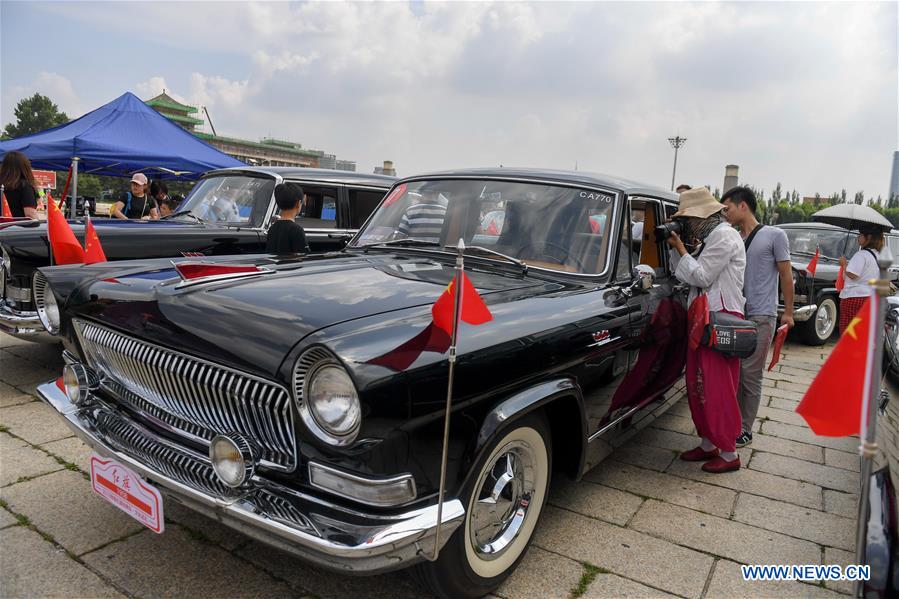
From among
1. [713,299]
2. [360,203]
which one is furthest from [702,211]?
[360,203]

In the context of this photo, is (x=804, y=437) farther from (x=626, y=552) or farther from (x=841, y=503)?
(x=626, y=552)

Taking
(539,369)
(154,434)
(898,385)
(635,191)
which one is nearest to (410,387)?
(539,369)

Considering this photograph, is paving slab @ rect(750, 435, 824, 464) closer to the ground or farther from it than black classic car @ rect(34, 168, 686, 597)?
closer to the ground

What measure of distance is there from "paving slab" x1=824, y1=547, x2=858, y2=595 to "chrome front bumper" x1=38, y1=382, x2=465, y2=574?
6.22 feet

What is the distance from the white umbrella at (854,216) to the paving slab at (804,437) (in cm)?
204

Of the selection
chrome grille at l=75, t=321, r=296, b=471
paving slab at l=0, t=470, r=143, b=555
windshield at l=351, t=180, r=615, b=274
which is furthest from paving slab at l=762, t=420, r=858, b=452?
paving slab at l=0, t=470, r=143, b=555

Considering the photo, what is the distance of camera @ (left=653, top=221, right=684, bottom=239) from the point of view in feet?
11.9

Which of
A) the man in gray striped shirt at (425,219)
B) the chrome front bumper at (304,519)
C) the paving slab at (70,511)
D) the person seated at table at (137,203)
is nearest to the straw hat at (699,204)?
the man in gray striped shirt at (425,219)

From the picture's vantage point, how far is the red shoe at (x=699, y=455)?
156 inches

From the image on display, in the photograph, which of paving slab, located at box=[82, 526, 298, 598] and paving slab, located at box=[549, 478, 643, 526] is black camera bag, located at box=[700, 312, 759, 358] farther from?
paving slab, located at box=[82, 526, 298, 598]

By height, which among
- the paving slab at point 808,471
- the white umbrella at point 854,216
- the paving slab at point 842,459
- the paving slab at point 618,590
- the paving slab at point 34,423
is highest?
the white umbrella at point 854,216

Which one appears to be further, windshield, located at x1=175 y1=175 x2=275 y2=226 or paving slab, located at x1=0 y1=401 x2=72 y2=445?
windshield, located at x1=175 y1=175 x2=275 y2=226

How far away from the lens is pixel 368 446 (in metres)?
1.83

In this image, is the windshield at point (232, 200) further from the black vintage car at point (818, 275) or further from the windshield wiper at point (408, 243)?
the black vintage car at point (818, 275)
